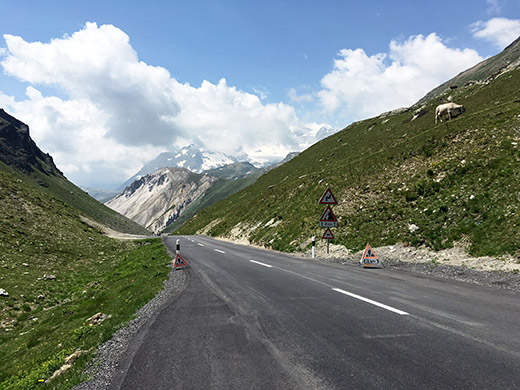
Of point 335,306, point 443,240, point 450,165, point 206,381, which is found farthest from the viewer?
point 450,165

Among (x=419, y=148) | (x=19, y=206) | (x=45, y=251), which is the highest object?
(x=419, y=148)

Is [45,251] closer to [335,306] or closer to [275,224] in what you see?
[275,224]

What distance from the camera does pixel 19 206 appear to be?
3412 centimetres

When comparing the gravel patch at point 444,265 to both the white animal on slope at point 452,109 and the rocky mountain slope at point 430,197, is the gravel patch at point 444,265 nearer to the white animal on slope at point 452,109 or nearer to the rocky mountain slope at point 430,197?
the rocky mountain slope at point 430,197

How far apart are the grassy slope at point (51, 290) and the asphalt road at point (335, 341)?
1.78 m

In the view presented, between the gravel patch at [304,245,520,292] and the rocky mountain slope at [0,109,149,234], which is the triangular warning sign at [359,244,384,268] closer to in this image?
the gravel patch at [304,245,520,292]

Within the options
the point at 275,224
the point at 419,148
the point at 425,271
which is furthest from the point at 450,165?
the point at 275,224

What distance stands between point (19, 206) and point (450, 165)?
4736 centimetres

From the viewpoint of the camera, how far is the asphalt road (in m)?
3.88

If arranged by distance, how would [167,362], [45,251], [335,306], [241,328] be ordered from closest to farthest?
[167,362] → [241,328] → [335,306] → [45,251]

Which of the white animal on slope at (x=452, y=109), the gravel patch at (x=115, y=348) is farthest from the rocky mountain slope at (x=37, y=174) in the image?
the white animal on slope at (x=452, y=109)

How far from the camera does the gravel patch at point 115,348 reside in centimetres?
448

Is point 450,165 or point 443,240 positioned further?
point 450,165

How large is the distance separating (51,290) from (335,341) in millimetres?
20064
